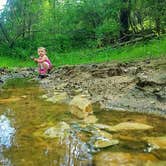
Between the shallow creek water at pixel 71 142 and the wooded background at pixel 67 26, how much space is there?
13.8 m

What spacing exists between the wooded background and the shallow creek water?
45.3 feet

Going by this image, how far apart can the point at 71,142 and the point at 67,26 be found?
791 inches

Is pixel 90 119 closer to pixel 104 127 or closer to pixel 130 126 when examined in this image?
pixel 104 127

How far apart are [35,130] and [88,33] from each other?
18926mm

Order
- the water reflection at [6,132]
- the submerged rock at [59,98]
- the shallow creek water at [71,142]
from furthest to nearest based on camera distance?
the submerged rock at [59,98] < the water reflection at [6,132] < the shallow creek water at [71,142]

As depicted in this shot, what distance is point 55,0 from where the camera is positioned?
29.7 m

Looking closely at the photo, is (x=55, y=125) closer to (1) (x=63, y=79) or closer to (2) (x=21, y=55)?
(1) (x=63, y=79)

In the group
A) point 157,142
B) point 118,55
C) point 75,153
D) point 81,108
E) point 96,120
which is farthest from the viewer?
point 118,55

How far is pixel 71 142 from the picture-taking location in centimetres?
430

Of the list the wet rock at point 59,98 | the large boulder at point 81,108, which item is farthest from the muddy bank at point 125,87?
the large boulder at point 81,108

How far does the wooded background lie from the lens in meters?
21.0

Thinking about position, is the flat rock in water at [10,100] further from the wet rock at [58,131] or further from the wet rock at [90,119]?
the wet rock at [58,131]

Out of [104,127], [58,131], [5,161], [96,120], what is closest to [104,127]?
[104,127]

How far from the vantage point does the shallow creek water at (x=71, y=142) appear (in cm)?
364
